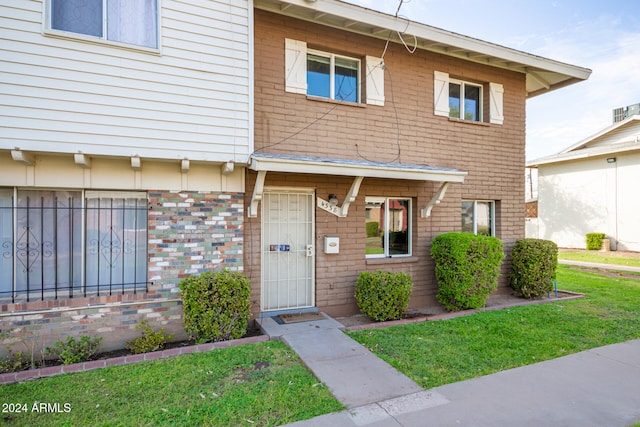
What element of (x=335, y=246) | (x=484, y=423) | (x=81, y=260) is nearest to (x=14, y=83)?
(x=81, y=260)

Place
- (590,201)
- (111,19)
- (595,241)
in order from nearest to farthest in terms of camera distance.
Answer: (111,19), (595,241), (590,201)

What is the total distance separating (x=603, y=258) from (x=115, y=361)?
17670mm

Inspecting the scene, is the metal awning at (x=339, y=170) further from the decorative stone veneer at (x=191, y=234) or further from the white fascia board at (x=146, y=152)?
the decorative stone veneer at (x=191, y=234)

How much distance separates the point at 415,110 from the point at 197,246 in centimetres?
510

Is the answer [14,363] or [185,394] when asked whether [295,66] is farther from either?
[14,363]

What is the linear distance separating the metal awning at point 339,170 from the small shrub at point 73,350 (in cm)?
283

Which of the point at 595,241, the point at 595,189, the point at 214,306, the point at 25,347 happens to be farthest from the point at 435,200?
the point at 595,189

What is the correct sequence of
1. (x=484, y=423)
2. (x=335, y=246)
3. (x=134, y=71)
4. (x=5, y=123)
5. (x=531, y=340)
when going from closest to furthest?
(x=484, y=423), (x=5, y=123), (x=134, y=71), (x=531, y=340), (x=335, y=246)

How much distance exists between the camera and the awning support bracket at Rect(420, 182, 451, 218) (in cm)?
681

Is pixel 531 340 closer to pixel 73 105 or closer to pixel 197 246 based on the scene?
pixel 197 246

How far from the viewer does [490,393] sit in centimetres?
357

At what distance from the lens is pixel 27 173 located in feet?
14.7

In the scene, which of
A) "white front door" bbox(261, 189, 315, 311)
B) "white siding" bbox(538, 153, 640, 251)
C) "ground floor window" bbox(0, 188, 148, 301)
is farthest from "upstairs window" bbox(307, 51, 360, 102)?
"white siding" bbox(538, 153, 640, 251)

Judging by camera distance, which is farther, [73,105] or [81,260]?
[81,260]
